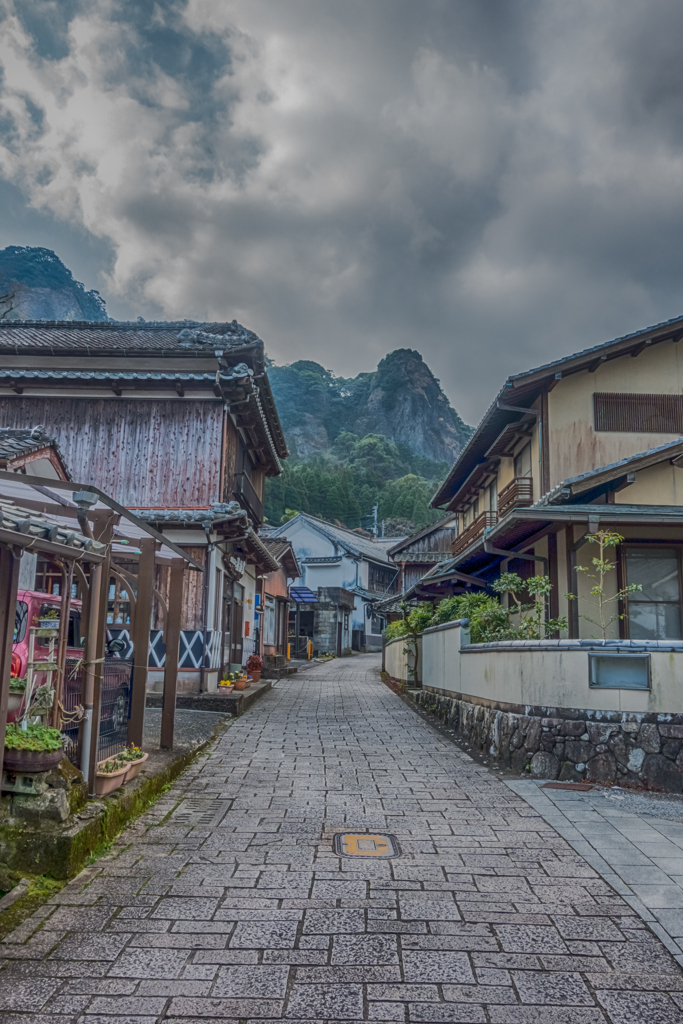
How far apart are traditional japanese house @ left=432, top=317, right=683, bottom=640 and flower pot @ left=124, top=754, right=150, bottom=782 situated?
6.66m

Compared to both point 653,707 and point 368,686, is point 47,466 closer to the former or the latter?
point 653,707

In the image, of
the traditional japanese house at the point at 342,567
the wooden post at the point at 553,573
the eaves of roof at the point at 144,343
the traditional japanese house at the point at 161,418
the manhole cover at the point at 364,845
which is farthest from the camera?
the traditional japanese house at the point at 342,567

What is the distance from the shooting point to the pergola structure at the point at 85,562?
14.2 ft

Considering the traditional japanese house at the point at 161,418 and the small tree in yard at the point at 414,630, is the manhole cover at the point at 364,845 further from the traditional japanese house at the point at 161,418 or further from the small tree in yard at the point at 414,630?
the small tree in yard at the point at 414,630

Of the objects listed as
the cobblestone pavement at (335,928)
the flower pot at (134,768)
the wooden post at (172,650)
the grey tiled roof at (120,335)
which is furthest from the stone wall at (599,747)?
the grey tiled roof at (120,335)

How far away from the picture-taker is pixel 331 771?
8234 mm

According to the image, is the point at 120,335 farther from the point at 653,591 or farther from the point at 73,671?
the point at 73,671

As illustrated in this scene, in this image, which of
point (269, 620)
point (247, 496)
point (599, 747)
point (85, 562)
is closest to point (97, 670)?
point (85, 562)

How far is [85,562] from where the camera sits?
566 cm

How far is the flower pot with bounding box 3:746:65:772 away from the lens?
4504 mm

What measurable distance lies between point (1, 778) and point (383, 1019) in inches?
107

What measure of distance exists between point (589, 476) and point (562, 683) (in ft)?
16.0

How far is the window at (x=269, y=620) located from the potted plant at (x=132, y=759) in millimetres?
18576

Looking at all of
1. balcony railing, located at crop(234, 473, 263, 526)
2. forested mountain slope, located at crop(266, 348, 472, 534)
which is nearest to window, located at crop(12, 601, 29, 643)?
balcony railing, located at crop(234, 473, 263, 526)
